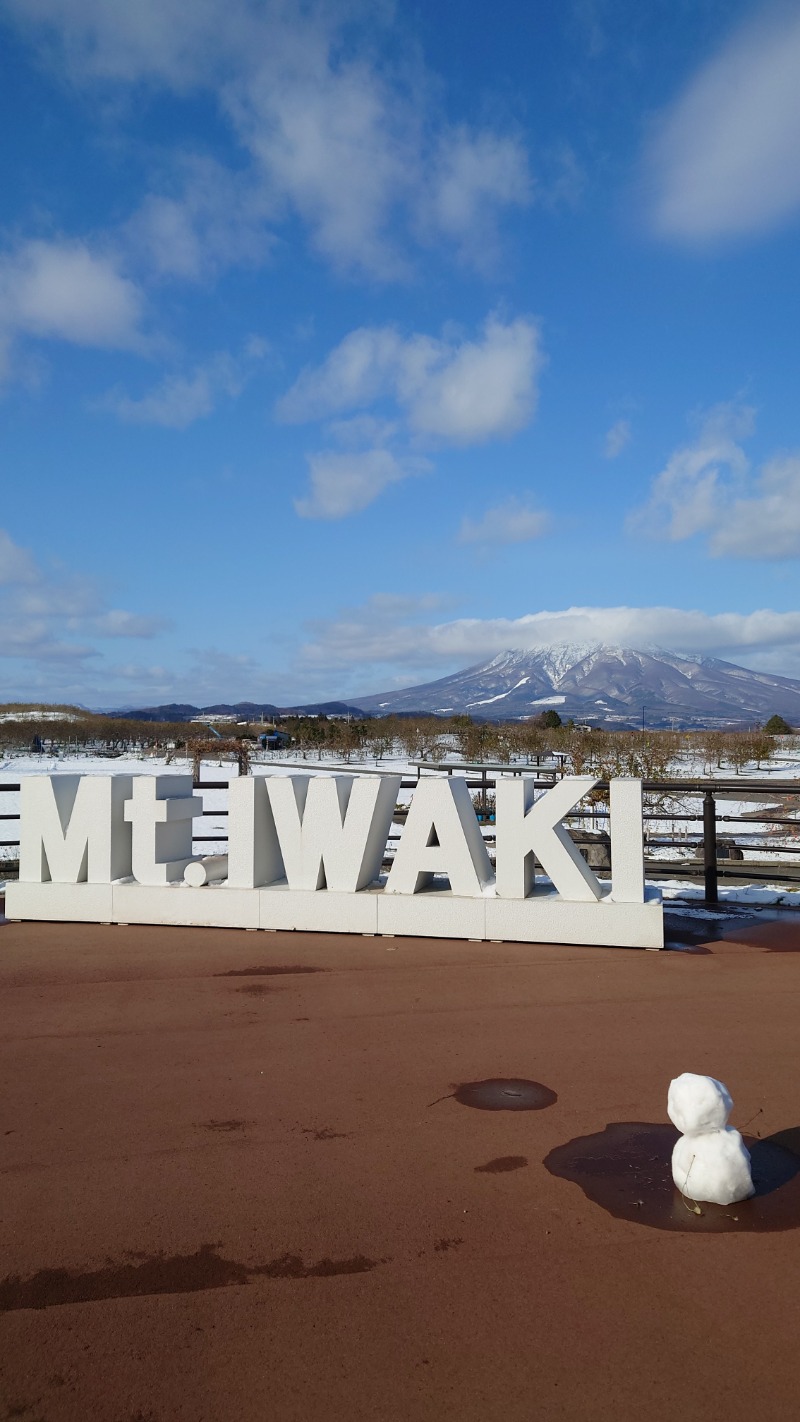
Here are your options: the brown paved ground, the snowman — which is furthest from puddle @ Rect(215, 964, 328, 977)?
the snowman

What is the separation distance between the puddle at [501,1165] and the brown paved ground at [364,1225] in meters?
0.03

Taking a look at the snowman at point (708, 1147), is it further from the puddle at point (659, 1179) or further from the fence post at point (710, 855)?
the fence post at point (710, 855)

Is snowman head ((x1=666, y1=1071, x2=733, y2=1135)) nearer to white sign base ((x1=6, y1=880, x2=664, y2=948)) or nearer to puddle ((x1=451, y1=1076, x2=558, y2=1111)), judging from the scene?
puddle ((x1=451, y1=1076, x2=558, y2=1111))

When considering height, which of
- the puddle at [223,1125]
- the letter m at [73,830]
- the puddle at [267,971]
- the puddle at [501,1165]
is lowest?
the puddle at [501,1165]

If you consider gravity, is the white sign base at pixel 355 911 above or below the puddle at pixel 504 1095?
above

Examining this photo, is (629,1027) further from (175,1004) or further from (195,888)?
(195,888)

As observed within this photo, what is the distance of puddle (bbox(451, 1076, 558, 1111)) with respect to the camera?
3.73m

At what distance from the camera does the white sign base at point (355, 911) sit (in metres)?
6.64

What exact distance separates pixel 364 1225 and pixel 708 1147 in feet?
3.79

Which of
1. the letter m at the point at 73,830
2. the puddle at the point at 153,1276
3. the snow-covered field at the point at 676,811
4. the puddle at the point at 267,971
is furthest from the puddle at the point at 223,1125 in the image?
the snow-covered field at the point at 676,811

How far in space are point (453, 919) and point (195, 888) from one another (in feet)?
7.20

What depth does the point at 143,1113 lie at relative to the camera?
3.71 metres

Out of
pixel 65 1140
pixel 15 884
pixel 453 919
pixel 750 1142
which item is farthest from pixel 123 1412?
pixel 15 884

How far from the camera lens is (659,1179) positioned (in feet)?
10.2
